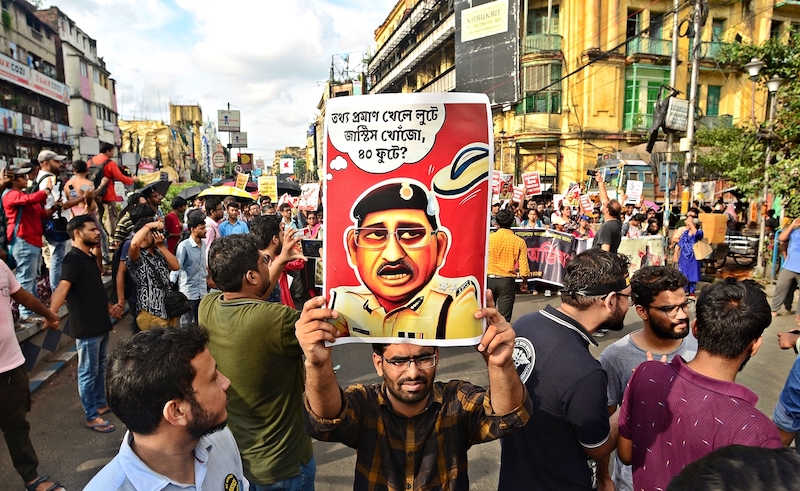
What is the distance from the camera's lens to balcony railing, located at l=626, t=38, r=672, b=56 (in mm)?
26812

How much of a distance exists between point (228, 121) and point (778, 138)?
1854 inches

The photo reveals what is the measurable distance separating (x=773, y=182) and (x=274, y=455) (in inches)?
417

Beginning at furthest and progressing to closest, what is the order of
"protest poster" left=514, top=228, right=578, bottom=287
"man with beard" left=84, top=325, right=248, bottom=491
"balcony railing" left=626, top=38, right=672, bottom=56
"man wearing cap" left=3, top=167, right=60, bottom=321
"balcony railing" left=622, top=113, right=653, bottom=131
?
"balcony railing" left=626, top=38, right=672, bottom=56, "balcony railing" left=622, top=113, right=653, bottom=131, "protest poster" left=514, top=228, right=578, bottom=287, "man wearing cap" left=3, top=167, right=60, bottom=321, "man with beard" left=84, top=325, right=248, bottom=491

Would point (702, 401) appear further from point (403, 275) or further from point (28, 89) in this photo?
point (28, 89)

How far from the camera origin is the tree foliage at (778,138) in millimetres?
8695

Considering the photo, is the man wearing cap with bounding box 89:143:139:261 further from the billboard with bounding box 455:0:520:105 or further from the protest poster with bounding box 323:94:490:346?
the billboard with bounding box 455:0:520:105

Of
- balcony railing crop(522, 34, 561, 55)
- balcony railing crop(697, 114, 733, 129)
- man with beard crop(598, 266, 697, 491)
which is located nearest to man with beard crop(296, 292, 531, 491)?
man with beard crop(598, 266, 697, 491)

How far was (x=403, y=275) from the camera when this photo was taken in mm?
1619

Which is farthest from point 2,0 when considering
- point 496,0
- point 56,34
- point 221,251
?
point 221,251

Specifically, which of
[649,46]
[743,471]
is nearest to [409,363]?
[743,471]

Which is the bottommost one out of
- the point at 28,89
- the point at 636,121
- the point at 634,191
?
the point at 634,191

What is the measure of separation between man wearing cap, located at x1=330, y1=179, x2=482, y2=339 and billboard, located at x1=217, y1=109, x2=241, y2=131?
50.0 m

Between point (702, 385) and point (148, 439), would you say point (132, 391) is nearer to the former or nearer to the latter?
point (148, 439)

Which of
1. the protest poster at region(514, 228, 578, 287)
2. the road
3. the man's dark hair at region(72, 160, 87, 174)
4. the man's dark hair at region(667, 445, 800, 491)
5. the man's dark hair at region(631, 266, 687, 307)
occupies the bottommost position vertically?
the road
